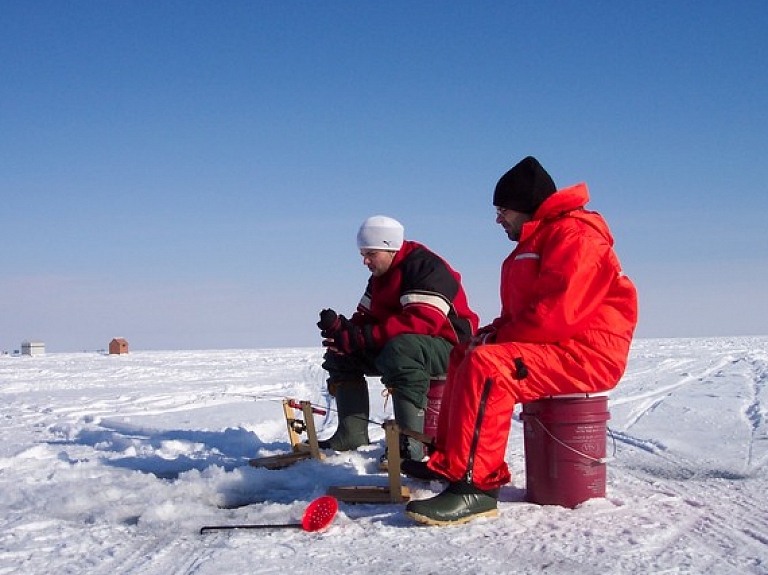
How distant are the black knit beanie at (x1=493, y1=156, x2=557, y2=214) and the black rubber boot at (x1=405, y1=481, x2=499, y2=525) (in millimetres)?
1255

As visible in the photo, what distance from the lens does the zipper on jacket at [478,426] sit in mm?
2961

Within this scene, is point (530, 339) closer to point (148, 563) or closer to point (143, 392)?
point (148, 563)

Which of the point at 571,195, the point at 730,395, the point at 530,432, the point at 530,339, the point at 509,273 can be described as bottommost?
the point at 730,395

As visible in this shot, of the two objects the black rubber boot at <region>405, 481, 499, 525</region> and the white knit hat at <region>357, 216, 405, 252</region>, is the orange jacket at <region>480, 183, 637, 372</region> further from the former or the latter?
the white knit hat at <region>357, 216, 405, 252</region>

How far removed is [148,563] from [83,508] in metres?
1.05

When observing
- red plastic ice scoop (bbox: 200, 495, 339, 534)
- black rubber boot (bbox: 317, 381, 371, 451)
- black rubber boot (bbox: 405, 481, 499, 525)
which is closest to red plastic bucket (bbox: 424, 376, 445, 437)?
black rubber boot (bbox: 317, 381, 371, 451)

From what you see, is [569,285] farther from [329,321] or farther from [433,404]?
[329,321]

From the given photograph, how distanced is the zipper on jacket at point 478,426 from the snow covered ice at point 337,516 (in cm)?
21

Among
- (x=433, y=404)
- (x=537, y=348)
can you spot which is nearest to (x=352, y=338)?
(x=433, y=404)

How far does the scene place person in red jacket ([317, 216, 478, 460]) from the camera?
4.18 meters

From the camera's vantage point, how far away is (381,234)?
15.1 feet

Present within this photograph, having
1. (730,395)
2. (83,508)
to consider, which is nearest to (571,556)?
(83,508)

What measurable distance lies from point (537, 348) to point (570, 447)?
0.49 metres

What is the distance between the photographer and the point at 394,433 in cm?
335
